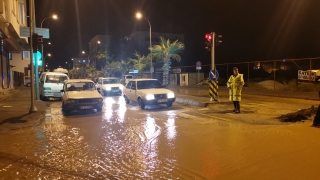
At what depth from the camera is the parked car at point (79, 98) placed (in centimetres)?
1328

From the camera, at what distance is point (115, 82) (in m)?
26.5

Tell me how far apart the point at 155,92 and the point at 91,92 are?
3.07 metres

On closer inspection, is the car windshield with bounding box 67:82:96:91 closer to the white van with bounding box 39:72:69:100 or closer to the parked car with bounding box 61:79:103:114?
the parked car with bounding box 61:79:103:114

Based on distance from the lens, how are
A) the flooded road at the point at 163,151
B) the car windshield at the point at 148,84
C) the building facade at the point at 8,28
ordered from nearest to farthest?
the flooded road at the point at 163,151
the car windshield at the point at 148,84
the building facade at the point at 8,28

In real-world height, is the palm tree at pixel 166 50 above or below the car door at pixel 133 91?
above

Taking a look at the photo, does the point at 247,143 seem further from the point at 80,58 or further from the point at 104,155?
the point at 80,58

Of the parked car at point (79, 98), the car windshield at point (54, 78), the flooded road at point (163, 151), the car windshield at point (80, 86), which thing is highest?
the car windshield at point (54, 78)

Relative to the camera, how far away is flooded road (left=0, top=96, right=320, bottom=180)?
5402 millimetres

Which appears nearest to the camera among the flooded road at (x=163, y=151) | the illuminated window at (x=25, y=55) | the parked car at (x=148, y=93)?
the flooded road at (x=163, y=151)

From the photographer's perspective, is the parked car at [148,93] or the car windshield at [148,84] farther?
the car windshield at [148,84]

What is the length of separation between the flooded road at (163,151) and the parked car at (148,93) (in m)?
3.69

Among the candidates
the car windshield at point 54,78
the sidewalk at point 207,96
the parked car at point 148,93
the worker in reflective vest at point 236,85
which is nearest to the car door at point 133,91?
the parked car at point 148,93

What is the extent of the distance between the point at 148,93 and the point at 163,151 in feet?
25.3

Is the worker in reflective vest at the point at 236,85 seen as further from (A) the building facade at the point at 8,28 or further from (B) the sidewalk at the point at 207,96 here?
(A) the building facade at the point at 8,28
